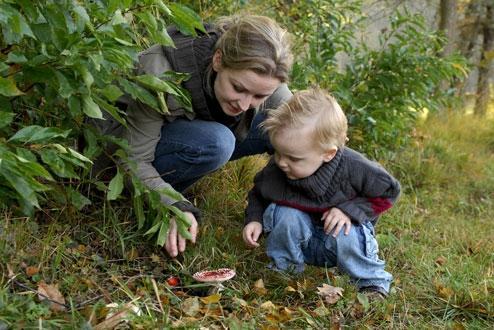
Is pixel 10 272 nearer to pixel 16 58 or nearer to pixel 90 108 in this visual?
pixel 90 108

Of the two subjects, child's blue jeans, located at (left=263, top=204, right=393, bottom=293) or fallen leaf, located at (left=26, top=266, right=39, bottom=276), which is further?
child's blue jeans, located at (left=263, top=204, right=393, bottom=293)

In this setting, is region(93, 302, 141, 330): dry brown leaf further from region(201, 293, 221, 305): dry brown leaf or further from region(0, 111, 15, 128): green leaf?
region(0, 111, 15, 128): green leaf

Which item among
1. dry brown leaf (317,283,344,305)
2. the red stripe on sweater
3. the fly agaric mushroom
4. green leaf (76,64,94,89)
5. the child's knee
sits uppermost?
green leaf (76,64,94,89)

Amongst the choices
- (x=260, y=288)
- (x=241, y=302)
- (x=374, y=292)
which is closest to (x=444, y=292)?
(x=374, y=292)

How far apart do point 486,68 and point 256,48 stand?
7.19m

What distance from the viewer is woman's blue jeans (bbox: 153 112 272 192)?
3180mm

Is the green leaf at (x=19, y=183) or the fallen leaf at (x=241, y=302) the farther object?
the fallen leaf at (x=241, y=302)

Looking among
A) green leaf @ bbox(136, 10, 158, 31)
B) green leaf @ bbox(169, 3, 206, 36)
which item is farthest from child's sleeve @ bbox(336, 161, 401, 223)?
green leaf @ bbox(136, 10, 158, 31)

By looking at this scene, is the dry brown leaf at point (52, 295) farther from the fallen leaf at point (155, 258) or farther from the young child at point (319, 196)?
the young child at point (319, 196)

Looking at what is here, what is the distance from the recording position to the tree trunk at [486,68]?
28.1 feet

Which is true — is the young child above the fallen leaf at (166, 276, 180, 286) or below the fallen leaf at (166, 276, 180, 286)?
above

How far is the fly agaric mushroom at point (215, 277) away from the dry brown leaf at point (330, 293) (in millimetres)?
421

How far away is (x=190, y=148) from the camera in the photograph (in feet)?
10.5

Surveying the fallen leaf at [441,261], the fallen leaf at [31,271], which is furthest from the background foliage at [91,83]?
the fallen leaf at [441,261]
